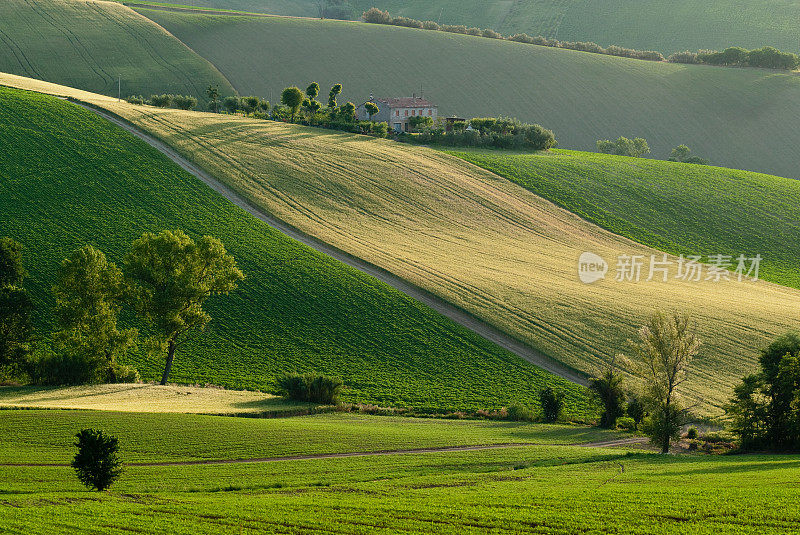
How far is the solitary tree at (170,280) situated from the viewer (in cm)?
5856

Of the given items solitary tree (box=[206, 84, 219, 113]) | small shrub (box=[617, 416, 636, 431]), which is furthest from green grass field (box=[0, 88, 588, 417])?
solitary tree (box=[206, 84, 219, 113])

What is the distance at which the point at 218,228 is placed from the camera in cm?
7900

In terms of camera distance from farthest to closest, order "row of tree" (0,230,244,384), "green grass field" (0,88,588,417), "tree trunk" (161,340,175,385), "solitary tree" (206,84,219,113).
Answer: "solitary tree" (206,84,219,113)
"green grass field" (0,88,588,417)
"tree trunk" (161,340,175,385)
"row of tree" (0,230,244,384)

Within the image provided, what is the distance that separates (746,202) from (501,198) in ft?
127

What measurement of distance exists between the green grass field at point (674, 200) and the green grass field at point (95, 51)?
198 feet

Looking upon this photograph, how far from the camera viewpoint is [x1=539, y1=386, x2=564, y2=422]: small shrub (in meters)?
55.7

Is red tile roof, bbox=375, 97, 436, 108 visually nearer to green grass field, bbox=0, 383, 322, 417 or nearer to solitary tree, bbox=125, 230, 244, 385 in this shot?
solitary tree, bbox=125, 230, 244, 385

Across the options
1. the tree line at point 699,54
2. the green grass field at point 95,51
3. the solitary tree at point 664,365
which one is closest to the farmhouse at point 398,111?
the green grass field at point 95,51

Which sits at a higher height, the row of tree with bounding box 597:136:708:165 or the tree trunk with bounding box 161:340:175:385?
the row of tree with bounding box 597:136:708:165

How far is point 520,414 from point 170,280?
28.6 metres

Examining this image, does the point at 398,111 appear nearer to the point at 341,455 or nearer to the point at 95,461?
the point at 341,455

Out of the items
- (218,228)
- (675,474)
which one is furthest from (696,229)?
(675,474)

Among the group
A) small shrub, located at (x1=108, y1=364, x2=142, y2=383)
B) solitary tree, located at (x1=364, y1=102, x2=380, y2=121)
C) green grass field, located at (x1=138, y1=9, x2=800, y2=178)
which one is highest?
green grass field, located at (x1=138, y1=9, x2=800, y2=178)

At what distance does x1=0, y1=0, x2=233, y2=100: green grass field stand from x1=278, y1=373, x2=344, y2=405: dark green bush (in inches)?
3856
